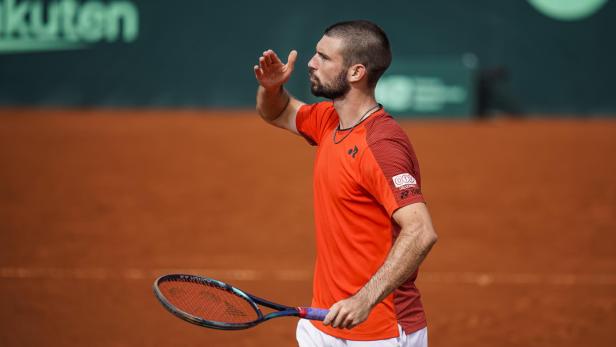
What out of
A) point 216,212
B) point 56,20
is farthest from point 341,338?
point 56,20

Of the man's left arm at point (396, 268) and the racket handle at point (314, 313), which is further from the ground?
the man's left arm at point (396, 268)

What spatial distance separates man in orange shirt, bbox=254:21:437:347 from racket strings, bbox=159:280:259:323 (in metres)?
0.32

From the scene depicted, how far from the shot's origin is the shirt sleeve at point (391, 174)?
363 centimetres

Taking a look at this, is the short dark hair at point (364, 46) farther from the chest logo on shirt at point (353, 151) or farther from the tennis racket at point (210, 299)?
the tennis racket at point (210, 299)

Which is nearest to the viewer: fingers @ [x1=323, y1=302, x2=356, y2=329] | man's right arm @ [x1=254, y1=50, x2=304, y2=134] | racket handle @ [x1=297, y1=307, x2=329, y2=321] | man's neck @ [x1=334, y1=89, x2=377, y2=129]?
fingers @ [x1=323, y1=302, x2=356, y2=329]

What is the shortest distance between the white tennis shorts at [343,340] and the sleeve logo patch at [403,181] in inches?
26.6

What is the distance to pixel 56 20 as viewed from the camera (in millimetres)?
19188

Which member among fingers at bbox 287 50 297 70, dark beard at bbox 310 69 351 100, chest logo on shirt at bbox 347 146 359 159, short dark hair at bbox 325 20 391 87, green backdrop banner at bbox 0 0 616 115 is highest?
short dark hair at bbox 325 20 391 87

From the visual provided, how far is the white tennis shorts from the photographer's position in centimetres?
392

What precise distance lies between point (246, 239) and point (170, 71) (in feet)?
33.3

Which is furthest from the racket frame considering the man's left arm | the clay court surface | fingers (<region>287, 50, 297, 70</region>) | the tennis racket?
the clay court surface

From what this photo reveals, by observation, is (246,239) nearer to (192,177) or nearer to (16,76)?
(192,177)

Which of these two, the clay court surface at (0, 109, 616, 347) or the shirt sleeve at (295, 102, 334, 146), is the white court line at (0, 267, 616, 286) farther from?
the shirt sleeve at (295, 102, 334, 146)

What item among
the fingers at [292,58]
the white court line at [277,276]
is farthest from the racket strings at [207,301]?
the white court line at [277,276]
